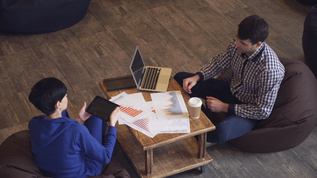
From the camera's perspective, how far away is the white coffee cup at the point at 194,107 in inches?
107

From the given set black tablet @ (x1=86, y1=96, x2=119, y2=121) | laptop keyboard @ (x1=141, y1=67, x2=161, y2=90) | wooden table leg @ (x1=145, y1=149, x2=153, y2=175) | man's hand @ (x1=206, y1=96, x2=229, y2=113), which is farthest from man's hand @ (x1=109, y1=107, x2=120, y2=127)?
man's hand @ (x1=206, y1=96, x2=229, y2=113)

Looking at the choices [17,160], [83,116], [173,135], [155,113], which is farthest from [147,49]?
[17,160]

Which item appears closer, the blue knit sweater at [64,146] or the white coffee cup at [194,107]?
the blue knit sweater at [64,146]

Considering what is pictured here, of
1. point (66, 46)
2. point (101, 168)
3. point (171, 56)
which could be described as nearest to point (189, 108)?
point (101, 168)

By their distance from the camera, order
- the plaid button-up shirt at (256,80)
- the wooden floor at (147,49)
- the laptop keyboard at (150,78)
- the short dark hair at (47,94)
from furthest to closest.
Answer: the wooden floor at (147,49)
the laptop keyboard at (150,78)
the plaid button-up shirt at (256,80)
the short dark hair at (47,94)

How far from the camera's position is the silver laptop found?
Answer: 120 inches

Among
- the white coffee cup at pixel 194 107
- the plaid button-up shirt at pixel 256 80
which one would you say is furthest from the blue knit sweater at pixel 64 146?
the plaid button-up shirt at pixel 256 80

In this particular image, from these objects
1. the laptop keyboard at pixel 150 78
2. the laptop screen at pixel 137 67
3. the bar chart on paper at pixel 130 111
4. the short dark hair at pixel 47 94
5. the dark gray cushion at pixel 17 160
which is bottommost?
the dark gray cushion at pixel 17 160

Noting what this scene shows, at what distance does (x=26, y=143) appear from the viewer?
2.85 metres

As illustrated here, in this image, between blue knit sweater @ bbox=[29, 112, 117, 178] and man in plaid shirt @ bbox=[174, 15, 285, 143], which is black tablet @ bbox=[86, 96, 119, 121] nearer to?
blue knit sweater @ bbox=[29, 112, 117, 178]

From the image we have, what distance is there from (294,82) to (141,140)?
1.28 m

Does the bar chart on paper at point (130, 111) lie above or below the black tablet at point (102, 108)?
below

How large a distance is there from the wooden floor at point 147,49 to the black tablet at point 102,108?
0.62 m

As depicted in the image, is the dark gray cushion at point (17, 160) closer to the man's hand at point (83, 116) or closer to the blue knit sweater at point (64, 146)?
the blue knit sweater at point (64, 146)
